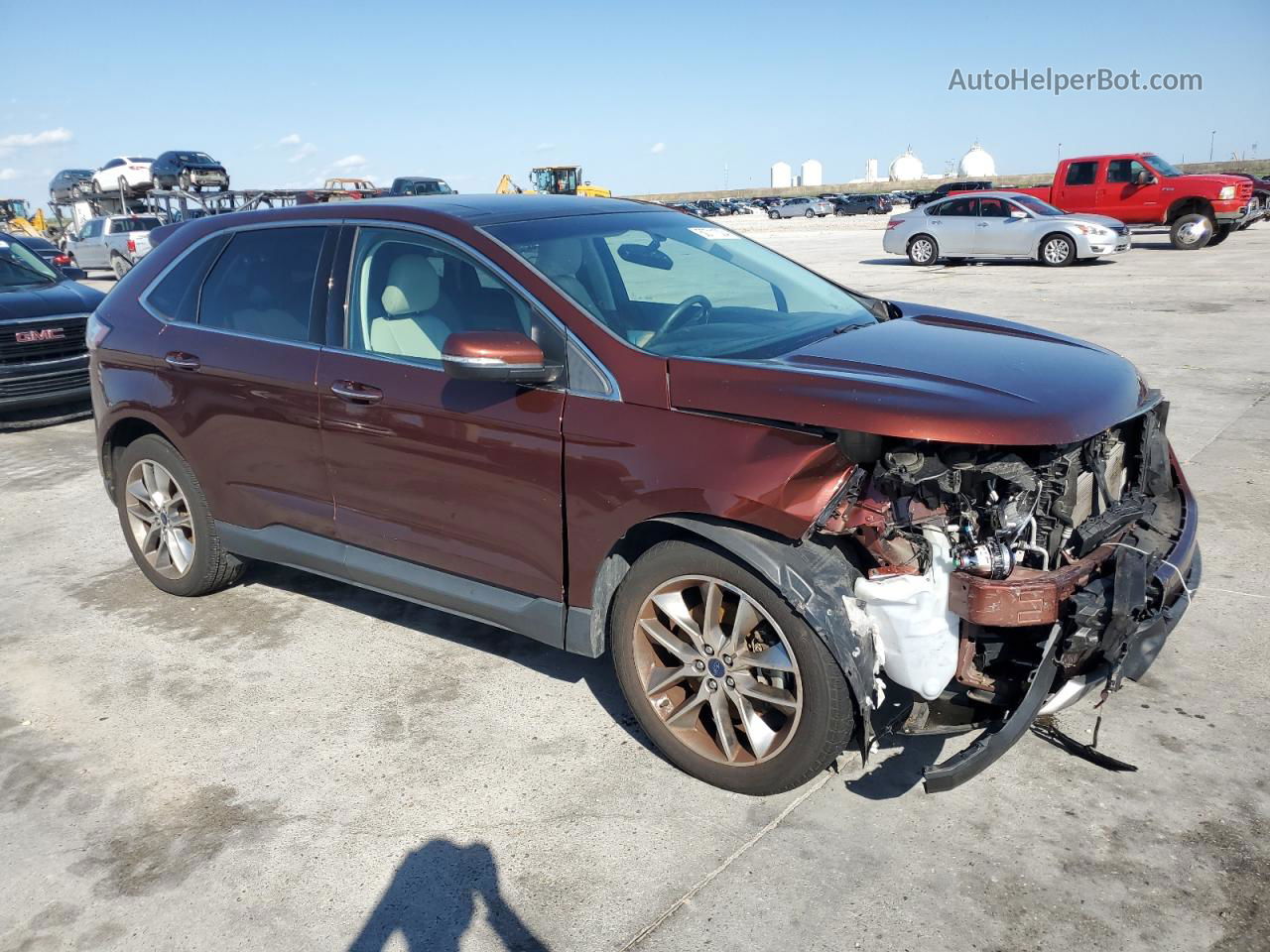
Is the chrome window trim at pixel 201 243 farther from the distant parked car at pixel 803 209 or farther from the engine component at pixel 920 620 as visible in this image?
the distant parked car at pixel 803 209

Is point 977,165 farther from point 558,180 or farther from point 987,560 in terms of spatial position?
point 987,560

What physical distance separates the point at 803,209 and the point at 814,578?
213ft

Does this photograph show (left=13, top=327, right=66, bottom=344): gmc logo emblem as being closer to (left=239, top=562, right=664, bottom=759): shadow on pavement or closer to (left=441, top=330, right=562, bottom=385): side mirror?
(left=239, top=562, right=664, bottom=759): shadow on pavement

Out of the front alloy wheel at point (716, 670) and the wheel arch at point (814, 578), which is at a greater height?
the wheel arch at point (814, 578)

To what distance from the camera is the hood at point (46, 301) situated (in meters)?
9.30

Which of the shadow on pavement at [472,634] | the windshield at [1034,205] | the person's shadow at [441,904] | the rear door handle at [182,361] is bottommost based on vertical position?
the person's shadow at [441,904]

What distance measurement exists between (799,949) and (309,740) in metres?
1.98

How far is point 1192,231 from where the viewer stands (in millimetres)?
21922

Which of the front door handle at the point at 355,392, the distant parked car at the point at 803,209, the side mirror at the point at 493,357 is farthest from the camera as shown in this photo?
the distant parked car at the point at 803,209

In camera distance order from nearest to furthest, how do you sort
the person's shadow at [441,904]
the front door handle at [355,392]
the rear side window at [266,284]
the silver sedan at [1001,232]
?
1. the person's shadow at [441,904]
2. the front door handle at [355,392]
3. the rear side window at [266,284]
4. the silver sedan at [1001,232]

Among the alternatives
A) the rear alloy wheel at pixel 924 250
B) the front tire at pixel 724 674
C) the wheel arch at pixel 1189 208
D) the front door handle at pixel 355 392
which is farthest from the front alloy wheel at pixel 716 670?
the wheel arch at pixel 1189 208

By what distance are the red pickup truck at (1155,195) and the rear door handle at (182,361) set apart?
2270 cm

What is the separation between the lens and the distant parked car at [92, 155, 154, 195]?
112 feet

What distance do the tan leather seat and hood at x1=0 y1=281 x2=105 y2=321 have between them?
6.34m
